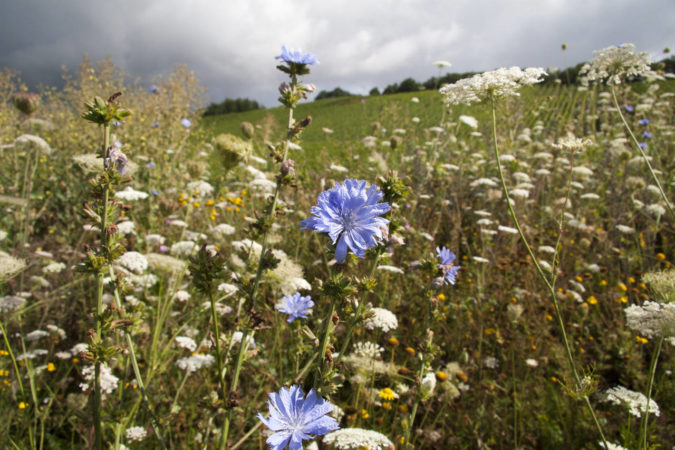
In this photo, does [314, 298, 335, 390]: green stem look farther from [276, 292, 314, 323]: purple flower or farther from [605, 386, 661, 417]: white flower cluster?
[605, 386, 661, 417]: white flower cluster

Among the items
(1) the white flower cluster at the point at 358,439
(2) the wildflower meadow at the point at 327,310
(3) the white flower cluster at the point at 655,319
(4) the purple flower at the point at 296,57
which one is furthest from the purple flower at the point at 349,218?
(3) the white flower cluster at the point at 655,319

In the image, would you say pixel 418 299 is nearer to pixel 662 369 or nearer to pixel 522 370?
pixel 522 370

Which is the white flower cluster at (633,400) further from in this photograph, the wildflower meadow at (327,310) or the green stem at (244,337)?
the green stem at (244,337)

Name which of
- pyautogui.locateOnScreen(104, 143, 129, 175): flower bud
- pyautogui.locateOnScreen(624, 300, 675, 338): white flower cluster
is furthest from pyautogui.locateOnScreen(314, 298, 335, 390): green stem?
pyautogui.locateOnScreen(624, 300, 675, 338): white flower cluster

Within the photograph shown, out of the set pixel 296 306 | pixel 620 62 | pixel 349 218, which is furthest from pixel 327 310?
pixel 620 62

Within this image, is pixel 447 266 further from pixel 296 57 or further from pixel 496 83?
pixel 296 57

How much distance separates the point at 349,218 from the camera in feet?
3.06

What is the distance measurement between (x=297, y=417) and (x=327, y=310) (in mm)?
1964

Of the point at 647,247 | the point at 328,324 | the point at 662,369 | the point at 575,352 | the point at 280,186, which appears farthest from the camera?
the point at 647,247

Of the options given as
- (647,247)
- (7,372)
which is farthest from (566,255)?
(7,372)

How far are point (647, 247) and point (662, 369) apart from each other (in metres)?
2.30

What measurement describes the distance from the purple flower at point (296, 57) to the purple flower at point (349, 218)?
29.2 inches

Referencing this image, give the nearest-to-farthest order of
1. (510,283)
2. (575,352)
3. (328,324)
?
(328,324) → (575,352) → (510,283)

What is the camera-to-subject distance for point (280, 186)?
1437mm
